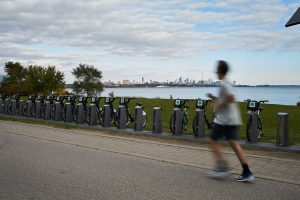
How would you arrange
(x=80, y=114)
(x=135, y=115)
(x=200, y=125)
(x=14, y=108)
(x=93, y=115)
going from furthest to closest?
(x=14, y=108)
(x=80, y=114)
(x=93, y=115)
(x=135, y=115)
(x=200, y=125)

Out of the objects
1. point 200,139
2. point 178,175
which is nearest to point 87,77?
point 200,139

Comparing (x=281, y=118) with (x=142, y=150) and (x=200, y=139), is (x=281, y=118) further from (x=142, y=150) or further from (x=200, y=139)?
(x=142, y=150)

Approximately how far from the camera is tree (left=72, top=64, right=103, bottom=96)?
2291 inches

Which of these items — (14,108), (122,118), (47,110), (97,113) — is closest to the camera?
(122,118)

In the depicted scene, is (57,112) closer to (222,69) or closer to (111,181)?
(111,181)

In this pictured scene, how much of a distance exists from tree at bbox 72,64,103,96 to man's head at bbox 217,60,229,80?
52.9 metres

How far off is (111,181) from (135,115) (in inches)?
241

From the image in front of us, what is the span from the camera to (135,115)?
38.6 feet

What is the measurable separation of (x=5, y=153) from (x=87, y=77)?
5160cm

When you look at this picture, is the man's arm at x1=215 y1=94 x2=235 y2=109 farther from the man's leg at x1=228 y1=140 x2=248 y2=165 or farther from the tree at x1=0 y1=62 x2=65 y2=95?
the tree at x1=0 y1=62 x2=65 y2=95

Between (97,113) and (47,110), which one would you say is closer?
(97,113)

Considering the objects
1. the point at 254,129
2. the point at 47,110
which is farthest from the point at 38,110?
the point at 254,129

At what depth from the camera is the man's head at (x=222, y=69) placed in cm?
602

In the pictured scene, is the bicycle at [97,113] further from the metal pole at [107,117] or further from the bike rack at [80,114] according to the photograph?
the metal pole at [107,117]
